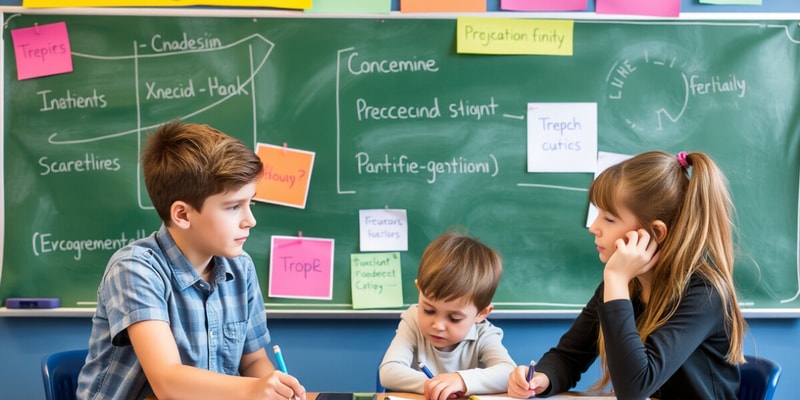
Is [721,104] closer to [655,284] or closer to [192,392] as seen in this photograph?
[655,284]

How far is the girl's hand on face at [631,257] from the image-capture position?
1.64 meters

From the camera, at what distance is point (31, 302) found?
271 cm

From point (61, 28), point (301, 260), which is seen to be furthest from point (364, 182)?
point (61, 28)

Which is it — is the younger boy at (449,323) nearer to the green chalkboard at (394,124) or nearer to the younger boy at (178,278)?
the younger boy at (178,278)

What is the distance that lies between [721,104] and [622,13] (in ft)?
1.60

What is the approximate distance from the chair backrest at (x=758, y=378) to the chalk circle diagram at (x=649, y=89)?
1021 millimetres

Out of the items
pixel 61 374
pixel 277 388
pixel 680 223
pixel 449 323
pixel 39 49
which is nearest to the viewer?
pixel 277 388

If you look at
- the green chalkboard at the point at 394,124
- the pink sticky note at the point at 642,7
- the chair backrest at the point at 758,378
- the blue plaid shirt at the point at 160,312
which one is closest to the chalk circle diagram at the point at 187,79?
the green chalkboard at the point at 394,124

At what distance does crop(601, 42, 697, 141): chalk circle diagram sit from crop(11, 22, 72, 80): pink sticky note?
195 centimetres

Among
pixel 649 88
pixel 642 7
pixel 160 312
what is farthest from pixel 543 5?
pixel 160 312

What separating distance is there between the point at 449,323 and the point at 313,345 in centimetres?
103

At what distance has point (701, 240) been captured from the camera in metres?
1.67

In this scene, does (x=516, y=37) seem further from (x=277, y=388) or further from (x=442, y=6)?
(x=277, y=388)

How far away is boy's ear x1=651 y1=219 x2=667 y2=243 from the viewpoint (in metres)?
1.71
